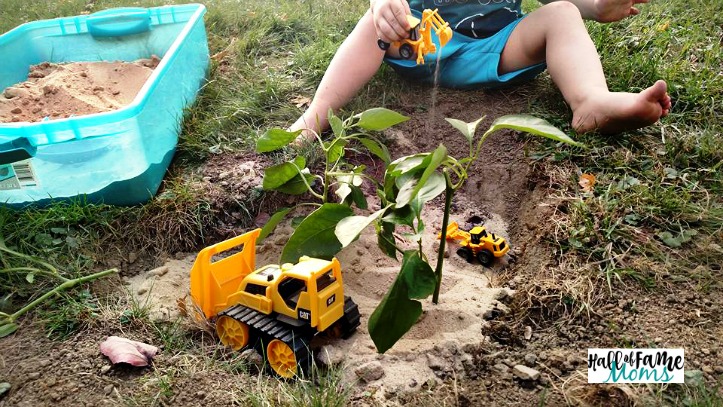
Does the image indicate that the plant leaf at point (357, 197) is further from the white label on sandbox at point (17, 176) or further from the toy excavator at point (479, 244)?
the white label on sandbox at point (17, 176)

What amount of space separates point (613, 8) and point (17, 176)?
2.06 m

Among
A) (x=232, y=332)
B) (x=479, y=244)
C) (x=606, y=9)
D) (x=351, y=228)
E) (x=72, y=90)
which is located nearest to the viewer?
(x=351, y=228)

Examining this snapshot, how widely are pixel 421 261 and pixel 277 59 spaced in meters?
1.68

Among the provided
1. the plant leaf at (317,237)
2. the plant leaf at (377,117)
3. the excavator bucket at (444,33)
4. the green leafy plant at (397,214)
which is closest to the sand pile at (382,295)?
the green leafy plant at (397,214)

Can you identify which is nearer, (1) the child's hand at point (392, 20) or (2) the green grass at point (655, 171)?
(2) the green grass at point (655, 171)

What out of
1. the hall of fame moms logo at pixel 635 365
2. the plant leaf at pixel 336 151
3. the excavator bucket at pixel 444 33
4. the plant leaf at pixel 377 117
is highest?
the excavator bucket at pixel 444 33

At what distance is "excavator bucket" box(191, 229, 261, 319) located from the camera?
146 centimetres

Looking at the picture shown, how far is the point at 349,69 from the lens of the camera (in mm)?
2160

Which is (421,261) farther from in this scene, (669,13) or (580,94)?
(669,13)

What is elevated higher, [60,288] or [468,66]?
[468,66]

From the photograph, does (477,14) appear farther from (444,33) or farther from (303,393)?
(303,393)

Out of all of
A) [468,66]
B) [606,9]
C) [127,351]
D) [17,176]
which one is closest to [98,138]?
[17,176]

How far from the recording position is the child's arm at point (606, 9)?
203 cm

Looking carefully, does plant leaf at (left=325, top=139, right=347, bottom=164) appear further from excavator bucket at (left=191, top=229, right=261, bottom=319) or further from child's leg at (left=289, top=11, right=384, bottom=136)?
child's leg at (left=289, top=11, right=384, bottom=136)
